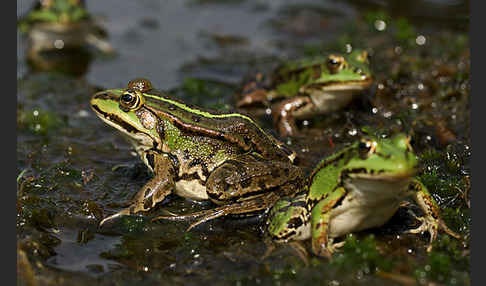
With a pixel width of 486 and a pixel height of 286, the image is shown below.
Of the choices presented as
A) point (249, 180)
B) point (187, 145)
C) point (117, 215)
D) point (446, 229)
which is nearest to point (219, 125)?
point (187, 145)

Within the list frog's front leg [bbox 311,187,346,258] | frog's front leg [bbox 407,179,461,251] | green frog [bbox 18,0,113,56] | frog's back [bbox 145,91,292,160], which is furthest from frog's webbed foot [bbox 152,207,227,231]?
green frog [bbox 18,0,113,56]

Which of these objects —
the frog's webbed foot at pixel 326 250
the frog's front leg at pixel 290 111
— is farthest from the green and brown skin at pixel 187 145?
the frog's front leg at pixel 290 111

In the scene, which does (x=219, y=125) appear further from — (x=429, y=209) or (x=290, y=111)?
(x=290, y=111)

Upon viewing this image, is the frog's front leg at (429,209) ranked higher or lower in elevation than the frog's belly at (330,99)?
higher

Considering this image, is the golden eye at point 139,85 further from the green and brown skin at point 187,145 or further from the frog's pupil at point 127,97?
the frog's pupil at point 127,97

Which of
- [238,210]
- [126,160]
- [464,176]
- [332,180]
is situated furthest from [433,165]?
[126,160]

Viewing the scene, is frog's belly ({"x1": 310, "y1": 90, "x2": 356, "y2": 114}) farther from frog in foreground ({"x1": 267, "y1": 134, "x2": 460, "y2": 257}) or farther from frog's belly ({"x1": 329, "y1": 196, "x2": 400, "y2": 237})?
frog's belly ({"x1": 329, "y1": 196, "x2": 400, "y2": 237})
